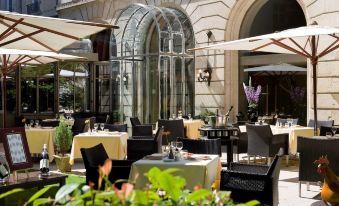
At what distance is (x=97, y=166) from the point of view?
600 centimetres

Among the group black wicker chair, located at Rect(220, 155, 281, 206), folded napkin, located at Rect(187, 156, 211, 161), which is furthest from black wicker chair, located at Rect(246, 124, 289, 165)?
black wicker chair, located at Rect(220, 155, 281, 206)

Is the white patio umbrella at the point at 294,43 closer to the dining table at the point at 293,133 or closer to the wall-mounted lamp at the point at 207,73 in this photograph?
the dining table at the point at 293,133

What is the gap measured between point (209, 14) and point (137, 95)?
157 inches

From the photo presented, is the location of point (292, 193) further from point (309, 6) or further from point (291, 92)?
point (291, 92)

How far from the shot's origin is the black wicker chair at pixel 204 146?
7.20 meters

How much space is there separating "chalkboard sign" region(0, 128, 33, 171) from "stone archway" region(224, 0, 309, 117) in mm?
11071

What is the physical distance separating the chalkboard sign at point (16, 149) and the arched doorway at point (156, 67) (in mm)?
11553

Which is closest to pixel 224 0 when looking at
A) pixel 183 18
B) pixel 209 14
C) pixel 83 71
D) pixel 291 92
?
pixel 209 14

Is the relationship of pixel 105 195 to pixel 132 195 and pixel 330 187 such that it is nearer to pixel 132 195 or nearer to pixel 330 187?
pixel 132 195

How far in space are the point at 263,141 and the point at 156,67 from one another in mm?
8306

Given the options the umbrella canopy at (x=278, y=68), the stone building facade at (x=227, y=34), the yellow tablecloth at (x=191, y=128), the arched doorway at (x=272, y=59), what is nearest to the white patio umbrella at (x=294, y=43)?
the yellow tablecloth at (x=191, y=128)

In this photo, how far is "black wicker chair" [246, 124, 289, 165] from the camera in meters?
9.80

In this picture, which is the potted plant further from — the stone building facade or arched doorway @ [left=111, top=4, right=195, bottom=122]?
arched doorway @ [left=111, top=4, right=195, bottom=122]

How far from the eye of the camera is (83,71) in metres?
22.5
